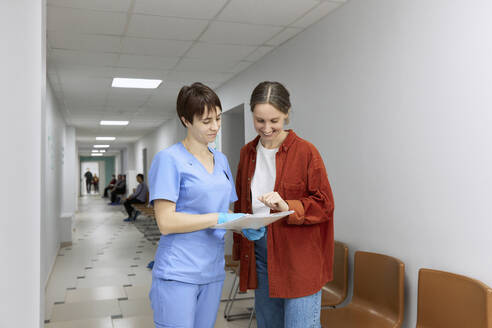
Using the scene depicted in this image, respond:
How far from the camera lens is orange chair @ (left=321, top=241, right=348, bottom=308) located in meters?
3.53

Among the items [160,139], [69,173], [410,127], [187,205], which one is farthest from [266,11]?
[69,173]

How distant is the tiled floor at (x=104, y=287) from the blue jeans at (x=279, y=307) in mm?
2148

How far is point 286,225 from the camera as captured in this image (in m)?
1.97

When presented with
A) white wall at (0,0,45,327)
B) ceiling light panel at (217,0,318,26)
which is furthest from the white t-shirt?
ceiling light panel at (217,0,318,26)

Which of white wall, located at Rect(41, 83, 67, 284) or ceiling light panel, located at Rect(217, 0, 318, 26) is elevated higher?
ceiling light panel, located at Rect(217, 0, 318, 26)

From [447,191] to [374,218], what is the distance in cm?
84

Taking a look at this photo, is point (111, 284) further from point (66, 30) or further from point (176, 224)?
point (176, 224)

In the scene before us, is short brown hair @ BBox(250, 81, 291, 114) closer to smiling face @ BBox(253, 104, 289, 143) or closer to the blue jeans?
smiling face @ BBox(253, 104, 289, 143)

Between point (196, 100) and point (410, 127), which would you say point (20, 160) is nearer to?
point (196, 100)

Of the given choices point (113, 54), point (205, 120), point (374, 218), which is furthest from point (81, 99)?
point (205, 120)

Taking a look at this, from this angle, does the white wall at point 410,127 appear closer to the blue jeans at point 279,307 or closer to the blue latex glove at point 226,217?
the blue jeans at point 279,307

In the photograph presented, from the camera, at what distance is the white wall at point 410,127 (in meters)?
2.53

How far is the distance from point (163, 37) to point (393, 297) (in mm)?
3545

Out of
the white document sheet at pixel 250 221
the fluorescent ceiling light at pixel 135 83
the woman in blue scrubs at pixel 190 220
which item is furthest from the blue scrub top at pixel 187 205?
the fluorescent ceiling light at pixel 135 83
